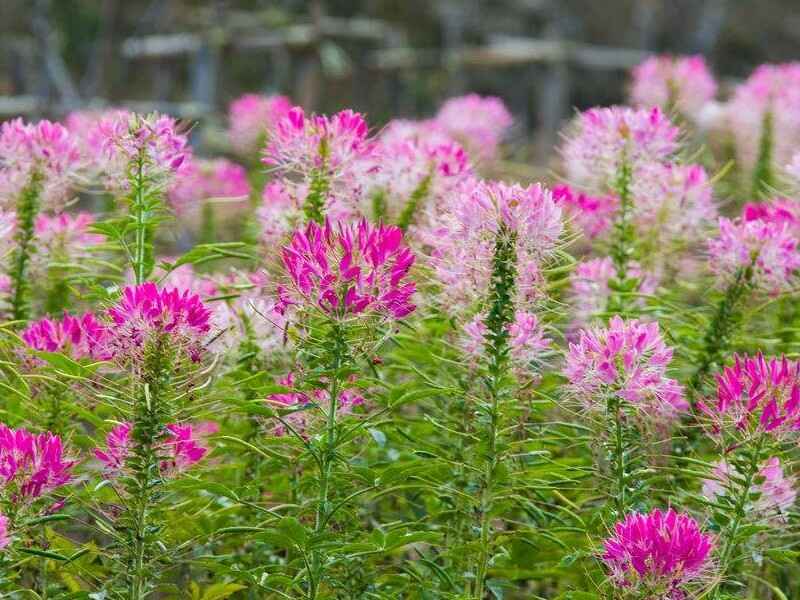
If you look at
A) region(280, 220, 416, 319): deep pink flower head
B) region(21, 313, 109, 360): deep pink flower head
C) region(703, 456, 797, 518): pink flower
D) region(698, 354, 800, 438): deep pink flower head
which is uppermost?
region(280, 220, 416, 319): deep pink flower head

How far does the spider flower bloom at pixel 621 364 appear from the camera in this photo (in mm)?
2121

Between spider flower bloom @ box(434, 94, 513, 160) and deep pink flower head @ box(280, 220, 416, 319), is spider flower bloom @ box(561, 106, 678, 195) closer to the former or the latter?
deep pink flower head @ box(280, 220, 416, 319)

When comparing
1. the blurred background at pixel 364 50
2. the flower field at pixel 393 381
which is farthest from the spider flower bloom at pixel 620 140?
the blurred background at pixel 364 50

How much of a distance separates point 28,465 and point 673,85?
10.5 feet

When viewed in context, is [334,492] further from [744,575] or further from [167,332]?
[744,575]

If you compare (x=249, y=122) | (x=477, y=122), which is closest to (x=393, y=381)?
(x=477, y=122)

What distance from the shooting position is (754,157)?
14.2 ft

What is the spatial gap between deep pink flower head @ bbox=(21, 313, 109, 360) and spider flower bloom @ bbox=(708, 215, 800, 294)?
53.4 inches

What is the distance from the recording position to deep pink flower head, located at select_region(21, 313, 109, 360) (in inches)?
93.8

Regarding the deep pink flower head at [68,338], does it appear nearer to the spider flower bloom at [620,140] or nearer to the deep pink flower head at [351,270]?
the deep pink flower head at [351,270]

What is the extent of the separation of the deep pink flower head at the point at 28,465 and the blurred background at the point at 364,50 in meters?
5.36

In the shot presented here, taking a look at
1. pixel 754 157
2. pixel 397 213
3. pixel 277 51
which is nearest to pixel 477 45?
pixel 277 51

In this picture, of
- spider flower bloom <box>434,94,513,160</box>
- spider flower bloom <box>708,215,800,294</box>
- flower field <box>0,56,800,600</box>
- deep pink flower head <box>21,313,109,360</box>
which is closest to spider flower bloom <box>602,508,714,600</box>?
flower field <box>0,56,800,600</box>

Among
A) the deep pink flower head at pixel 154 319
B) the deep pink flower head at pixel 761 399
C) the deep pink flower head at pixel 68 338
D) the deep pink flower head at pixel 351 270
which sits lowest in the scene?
the deep pink flower head at pixel 68 338
